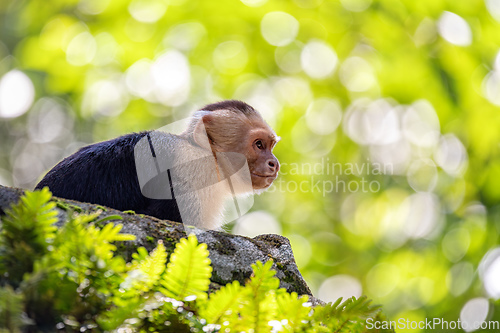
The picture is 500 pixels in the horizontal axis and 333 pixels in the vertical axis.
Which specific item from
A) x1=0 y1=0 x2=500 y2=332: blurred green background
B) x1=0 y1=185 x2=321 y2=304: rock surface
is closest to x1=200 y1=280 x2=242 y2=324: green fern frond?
x1=0 y1=185 x2=321 y2=304: rock surface

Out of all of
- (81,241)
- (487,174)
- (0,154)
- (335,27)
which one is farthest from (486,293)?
(0,154)

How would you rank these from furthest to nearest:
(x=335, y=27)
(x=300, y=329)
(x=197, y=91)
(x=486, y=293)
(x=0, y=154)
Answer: (x=0, y=154), (x=197, y=91), (x=335, y=27), (x=486, y=293), (x=300, y=329)

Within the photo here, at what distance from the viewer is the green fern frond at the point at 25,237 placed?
176 cm

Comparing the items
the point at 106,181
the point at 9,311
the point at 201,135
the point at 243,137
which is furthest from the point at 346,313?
the point at 243,137

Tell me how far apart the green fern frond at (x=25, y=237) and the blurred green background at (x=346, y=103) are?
21.9 feet

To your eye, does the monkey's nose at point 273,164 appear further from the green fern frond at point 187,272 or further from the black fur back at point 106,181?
the green fern frond at point 187,272

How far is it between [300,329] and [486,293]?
7.58 meters

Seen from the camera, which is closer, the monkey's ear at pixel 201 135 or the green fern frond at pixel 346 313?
the green fern frond at pixel 346 313

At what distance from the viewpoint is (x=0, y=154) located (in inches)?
808

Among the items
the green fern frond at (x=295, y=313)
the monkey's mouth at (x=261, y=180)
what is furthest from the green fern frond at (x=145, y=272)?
the monkey's mouth at (x=261, y=180)

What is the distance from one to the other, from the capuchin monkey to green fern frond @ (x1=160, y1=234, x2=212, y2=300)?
3.26 meters

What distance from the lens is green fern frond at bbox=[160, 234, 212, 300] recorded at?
1.92 m

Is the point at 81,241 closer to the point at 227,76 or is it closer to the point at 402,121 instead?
the point at 227,76

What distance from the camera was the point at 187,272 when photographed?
1.94 metres
